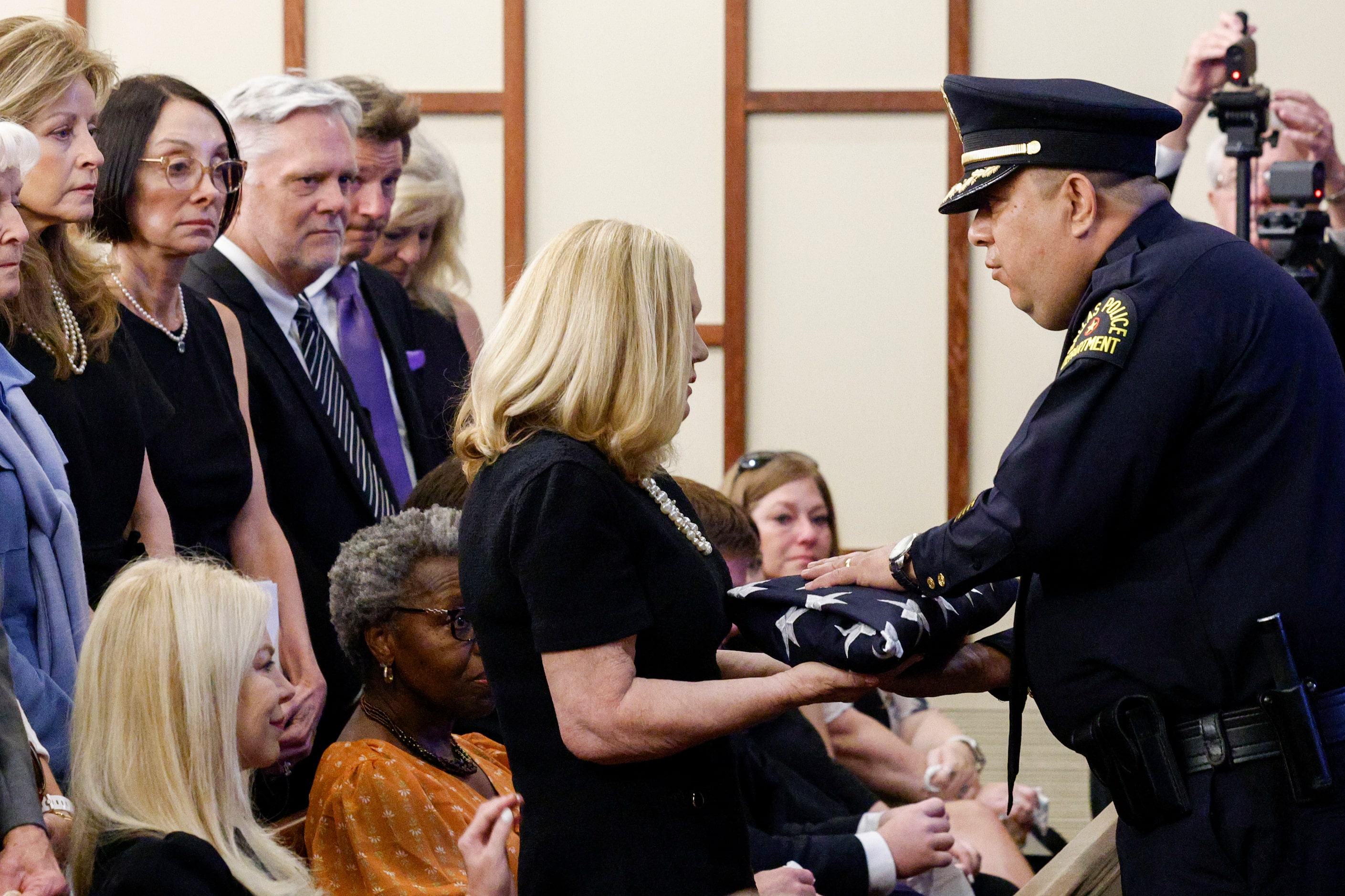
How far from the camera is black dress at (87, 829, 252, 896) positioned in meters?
1.51

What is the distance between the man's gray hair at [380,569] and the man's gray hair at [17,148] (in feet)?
2.21

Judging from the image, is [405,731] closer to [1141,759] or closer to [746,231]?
[1141,759]

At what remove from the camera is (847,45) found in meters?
5.66

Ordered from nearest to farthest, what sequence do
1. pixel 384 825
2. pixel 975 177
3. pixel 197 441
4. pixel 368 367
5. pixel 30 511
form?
pixel 975 177, pixel 30 511, pixel 384 825, pixel 197 441, pixel 368 367

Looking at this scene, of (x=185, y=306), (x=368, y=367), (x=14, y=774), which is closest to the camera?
(x=14, y=774)

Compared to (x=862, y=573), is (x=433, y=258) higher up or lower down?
higher up

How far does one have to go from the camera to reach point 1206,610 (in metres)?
1.54

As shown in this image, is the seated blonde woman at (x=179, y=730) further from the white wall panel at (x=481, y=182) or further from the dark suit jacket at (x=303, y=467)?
the white wall panel at (x=481, y=182)

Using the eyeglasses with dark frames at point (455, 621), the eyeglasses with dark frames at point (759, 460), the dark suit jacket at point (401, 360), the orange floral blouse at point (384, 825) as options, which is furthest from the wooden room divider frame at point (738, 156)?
the orange floral blouse at point (384, 825)

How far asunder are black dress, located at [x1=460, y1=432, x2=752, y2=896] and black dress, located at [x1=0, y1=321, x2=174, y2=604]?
2.36 feet

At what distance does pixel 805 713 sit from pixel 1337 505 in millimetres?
1520

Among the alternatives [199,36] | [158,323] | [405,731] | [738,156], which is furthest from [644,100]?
[405,731]

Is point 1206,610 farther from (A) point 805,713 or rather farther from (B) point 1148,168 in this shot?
(A) point 805,713

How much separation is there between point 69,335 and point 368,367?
97 centimetres
